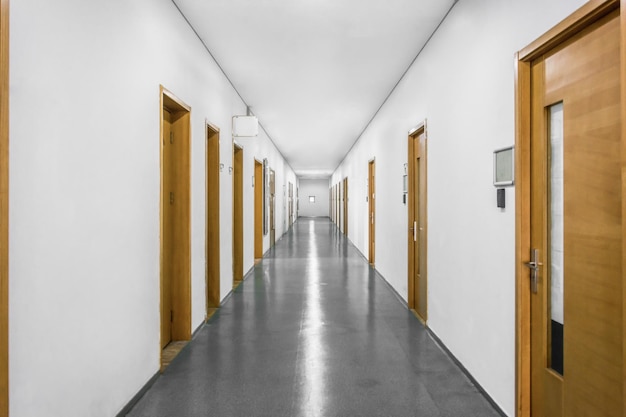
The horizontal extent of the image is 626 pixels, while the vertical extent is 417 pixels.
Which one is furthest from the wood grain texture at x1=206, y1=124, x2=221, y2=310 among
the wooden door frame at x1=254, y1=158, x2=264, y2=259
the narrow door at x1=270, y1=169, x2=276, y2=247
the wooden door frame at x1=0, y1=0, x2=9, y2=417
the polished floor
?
the narrow door at x1=270, y1=169, x2=276, y2=247

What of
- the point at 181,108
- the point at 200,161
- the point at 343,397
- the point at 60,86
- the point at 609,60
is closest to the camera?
the point at 609,60

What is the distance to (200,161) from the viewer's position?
13.0 feet

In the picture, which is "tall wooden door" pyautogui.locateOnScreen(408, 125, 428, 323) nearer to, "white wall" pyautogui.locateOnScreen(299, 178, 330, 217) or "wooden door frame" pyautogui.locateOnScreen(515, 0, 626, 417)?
"wooden door frame" pyautogui.locateOnScreen(515, 0, 626, 417)

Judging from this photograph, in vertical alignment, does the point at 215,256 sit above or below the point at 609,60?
below

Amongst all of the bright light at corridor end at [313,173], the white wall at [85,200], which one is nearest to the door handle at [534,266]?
the white wall at [85,200]

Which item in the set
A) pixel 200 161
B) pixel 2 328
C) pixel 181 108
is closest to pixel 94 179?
pixel 2 328

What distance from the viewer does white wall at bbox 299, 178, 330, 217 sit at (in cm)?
2798

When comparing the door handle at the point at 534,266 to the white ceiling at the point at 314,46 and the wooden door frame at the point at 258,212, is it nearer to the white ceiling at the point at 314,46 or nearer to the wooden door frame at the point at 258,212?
the white ceiling at the point at 314,46

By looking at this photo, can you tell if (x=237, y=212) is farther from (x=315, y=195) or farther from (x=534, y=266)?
(x=315, y=195)

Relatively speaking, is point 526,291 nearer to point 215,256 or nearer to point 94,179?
point 94,179

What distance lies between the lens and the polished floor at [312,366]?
2.51 meters

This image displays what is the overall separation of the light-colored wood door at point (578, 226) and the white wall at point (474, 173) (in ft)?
0.59

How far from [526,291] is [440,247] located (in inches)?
55.5

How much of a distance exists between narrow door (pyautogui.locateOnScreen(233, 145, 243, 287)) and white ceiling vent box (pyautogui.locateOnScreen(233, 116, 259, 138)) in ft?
1.80
